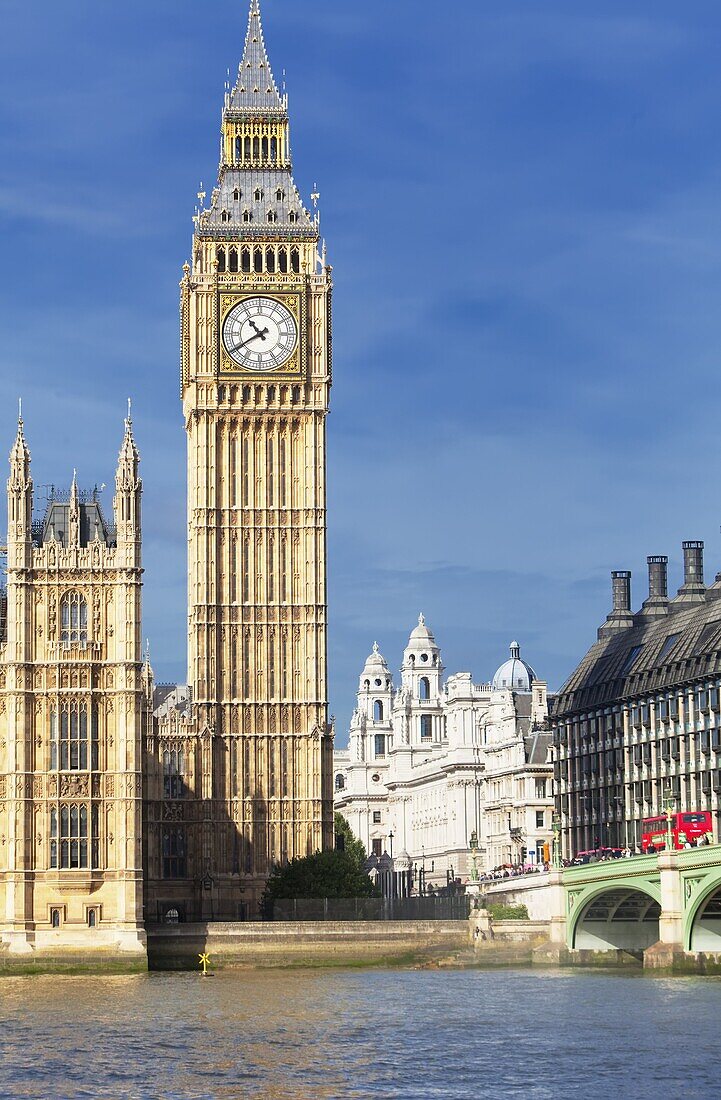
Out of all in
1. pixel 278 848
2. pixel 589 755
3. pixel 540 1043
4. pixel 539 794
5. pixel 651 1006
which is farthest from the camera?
pixel 539 794

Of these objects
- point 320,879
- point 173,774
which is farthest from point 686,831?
point 173,774

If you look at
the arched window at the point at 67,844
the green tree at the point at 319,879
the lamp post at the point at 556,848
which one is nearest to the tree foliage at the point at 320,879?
the green tree at the point at 319,879

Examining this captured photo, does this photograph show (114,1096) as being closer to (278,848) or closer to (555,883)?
(555,883)

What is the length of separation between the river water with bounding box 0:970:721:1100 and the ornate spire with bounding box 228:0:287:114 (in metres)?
62.1

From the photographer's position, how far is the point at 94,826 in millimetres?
113250

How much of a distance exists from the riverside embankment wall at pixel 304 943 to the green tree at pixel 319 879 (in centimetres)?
481

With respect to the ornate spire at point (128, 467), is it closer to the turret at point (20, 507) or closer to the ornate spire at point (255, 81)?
the turret at point (20, 507)

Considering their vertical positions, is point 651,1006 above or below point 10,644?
below

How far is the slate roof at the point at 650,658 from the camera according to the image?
138750mm

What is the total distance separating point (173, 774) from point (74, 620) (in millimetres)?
24956

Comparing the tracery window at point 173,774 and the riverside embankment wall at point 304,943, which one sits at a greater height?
the tracery window at point 173,774

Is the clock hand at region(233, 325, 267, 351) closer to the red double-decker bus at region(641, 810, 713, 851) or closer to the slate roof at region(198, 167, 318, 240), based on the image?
the slate roof at region(198, 167, 318, 240)

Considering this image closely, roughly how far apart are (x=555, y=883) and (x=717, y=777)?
18321 mm

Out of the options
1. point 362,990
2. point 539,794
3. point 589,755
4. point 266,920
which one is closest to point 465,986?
point 362,990
